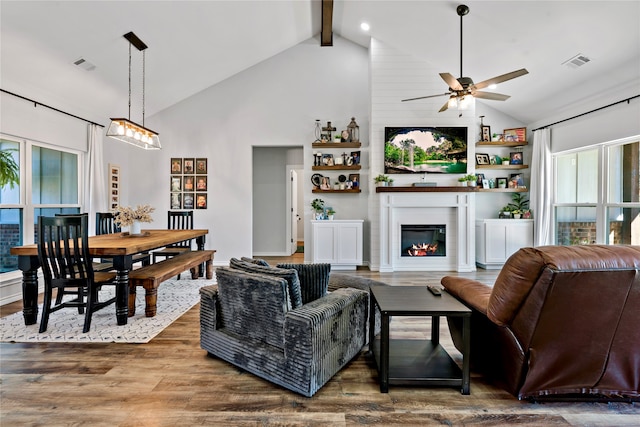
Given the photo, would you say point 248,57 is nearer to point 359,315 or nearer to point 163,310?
point 163,310

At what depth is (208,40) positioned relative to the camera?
15.9 feet

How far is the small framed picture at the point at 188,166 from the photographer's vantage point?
6359 mm

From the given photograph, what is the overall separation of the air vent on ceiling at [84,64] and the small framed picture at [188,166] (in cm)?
233

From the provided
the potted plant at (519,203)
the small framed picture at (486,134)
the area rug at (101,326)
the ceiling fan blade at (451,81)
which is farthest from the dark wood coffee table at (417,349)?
the small framed picture at (486,134)

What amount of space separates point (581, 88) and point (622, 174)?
4.17 ft

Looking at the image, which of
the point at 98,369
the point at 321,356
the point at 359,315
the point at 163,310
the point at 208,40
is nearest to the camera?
the point at 321,356

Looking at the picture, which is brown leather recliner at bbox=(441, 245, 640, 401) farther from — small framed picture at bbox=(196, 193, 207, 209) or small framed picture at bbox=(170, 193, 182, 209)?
small framed picture at bbox=(170, 193, 182, 209)

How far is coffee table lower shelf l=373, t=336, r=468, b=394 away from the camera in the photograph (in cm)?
205

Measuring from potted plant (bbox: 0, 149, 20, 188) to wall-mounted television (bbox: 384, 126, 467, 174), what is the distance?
5114 millimetres

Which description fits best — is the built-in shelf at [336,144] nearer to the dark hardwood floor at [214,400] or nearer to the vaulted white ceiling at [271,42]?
the vaulted white ceiling at [271,42]

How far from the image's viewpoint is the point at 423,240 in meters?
5.86

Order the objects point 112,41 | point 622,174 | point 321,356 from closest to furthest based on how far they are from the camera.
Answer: point 321,356 → point 112,41 → point 622,174

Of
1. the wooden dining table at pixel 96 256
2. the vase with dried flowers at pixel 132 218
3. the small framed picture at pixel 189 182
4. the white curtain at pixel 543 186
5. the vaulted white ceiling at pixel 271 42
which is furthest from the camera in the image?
the small framed picture at pixel 189 182

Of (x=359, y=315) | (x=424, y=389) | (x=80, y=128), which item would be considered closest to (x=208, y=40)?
(x=80, y=128)
